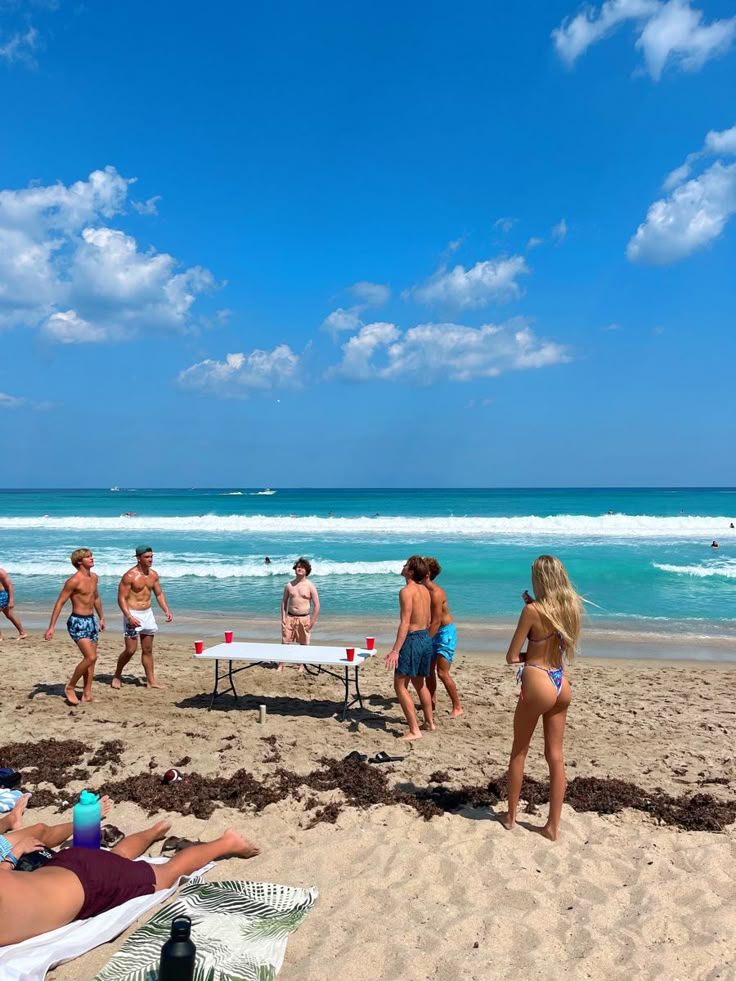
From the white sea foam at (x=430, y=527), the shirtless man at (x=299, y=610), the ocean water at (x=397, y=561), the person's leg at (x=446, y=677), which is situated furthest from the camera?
the white sea foam at (x=430, y=527)

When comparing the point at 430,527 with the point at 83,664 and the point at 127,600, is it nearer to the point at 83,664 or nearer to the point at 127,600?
the point at 127,600

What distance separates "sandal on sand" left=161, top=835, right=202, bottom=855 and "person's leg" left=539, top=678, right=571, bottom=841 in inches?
95.4

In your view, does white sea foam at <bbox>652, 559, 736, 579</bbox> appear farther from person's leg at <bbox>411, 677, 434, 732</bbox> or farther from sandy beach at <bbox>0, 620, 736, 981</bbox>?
person's leg at <bbox>411, 677, 434, 732</bbox>

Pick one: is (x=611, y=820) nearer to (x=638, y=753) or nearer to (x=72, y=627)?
(x=638, y=753)

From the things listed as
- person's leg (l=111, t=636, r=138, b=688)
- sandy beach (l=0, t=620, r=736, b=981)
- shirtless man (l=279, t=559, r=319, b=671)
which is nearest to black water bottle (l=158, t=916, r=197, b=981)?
sandy beach (l=0, t=620, r=736, b=981)

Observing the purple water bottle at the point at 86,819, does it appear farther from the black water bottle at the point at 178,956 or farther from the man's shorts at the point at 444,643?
the man's shorts at the point at 444,643

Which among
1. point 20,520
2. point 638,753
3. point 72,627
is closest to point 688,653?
point 638,753

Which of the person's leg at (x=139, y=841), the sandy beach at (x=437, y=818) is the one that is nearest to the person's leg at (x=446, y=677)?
the sandy beach at (x=437, y=818)

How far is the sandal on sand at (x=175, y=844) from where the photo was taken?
4.48m

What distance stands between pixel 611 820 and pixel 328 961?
254 centimetres

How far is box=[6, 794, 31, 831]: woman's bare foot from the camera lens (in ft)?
15.6

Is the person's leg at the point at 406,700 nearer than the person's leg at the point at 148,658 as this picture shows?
Yes

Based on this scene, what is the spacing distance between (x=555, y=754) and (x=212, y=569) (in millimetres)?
18017

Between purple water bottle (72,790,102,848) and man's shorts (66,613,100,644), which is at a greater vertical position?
man's shorts (66,613,100,644)
